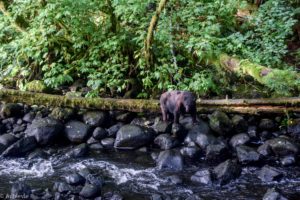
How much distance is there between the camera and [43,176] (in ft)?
24.5

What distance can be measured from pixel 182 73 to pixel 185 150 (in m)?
2.39

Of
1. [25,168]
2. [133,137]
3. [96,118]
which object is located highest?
[96,118]

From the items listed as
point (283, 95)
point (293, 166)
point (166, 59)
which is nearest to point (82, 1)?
point (166, 59)

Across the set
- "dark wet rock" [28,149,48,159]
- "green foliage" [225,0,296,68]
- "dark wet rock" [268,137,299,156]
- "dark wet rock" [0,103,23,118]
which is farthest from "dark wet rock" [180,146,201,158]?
"dark wet rock" [0,103,23,118]

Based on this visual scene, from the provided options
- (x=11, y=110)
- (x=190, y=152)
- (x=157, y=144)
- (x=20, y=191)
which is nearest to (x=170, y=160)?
(x=190, y=152)

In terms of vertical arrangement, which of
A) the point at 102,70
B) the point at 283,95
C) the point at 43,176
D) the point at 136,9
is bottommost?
the point at 43,176

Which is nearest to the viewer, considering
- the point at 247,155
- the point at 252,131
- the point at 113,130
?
the point at 247,155

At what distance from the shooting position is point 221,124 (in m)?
8.59

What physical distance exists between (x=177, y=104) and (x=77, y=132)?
2489mm

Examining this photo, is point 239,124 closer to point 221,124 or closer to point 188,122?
point 221,124

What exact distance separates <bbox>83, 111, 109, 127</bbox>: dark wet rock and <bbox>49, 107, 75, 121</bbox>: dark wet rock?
0.37 meters

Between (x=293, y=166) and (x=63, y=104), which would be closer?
(x=293, y=166)

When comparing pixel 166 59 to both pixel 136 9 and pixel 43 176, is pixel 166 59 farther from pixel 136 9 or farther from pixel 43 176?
pixel 43 176

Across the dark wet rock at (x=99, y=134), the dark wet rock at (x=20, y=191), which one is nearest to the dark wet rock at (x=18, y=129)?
the dark wet rock at (x=99, y=134)
